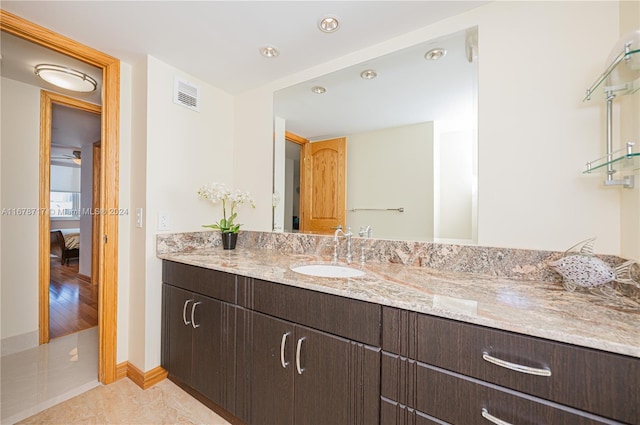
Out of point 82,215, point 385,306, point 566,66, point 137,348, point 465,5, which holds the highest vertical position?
point 465,5

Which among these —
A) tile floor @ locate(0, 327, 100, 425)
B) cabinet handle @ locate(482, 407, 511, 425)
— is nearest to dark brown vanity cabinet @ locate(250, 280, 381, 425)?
cabinet handle @ locate(482, 407, 511, 425)

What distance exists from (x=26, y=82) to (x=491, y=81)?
3.45m

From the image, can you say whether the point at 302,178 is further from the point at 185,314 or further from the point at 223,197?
the point at 185,314

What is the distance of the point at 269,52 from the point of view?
1693mm

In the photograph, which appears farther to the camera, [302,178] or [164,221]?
[302,178]

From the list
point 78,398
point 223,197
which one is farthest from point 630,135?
point 78,398

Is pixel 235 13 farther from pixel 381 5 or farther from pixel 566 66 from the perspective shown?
pixel 566 66

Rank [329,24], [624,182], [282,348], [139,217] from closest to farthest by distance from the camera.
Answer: [624,182] → [282,348] → [329,24] → [139,217]

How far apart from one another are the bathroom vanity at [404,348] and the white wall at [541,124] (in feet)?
0.95

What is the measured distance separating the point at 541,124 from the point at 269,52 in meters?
1.59

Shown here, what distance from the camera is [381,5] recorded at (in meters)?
1.29

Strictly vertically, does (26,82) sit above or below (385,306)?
above

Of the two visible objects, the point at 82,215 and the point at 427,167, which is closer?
the point at 427,167

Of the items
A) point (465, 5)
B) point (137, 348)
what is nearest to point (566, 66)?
point (465, 5)
